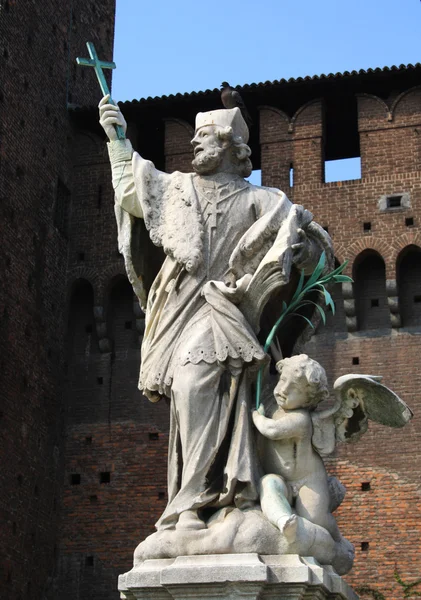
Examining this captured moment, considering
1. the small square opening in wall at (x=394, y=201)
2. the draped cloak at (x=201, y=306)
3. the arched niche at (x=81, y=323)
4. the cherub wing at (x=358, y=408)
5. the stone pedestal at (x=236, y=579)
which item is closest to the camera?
the stone pedestal at (x=236, y=579)

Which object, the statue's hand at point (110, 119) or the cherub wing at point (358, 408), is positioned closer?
the cherub wing at point (358, 408)

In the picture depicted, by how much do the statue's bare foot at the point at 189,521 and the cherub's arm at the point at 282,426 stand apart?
319mm

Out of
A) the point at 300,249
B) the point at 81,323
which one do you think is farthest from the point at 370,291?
the point at 300,249

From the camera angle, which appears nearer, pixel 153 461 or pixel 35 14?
pixel 153 461

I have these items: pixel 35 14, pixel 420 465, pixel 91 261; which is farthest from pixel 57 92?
pixel 420 465

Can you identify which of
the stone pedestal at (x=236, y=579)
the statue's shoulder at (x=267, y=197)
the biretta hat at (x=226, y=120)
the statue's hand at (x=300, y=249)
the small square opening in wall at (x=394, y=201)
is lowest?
the stone pedestal at (x=236, y=579)

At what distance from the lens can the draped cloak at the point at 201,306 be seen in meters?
3.50

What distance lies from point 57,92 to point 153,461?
568cm

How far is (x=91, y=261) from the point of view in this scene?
56.1ft

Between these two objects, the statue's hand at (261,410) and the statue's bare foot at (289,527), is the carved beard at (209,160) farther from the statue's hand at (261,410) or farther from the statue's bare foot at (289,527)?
the statue's bare foot at (289,527)

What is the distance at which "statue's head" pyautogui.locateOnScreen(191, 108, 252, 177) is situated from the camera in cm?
399

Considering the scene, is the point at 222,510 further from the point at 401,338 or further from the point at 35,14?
the point at 35,14

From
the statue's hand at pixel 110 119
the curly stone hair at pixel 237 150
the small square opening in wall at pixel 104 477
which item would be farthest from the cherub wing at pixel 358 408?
the small square opening in wall at pixel 104 477

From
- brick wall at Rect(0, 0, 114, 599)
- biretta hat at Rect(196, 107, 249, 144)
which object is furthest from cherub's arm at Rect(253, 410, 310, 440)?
brick wall at Rect(0, 0, 114, 599)
